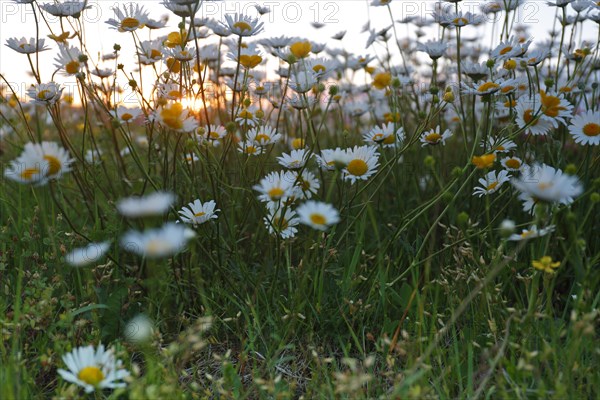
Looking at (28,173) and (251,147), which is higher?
(28,173)

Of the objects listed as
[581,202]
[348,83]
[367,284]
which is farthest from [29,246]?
[348,83]

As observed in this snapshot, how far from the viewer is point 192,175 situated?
2098 mm

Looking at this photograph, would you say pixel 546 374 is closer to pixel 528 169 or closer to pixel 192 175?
pixel 528 169

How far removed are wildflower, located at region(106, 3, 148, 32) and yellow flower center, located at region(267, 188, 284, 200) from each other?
90 cm

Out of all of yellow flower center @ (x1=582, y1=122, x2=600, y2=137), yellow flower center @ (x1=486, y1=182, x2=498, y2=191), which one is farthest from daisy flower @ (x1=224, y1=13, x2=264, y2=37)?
yellow flower center @ (x1=582, y1=122, x2=600, y2=137)

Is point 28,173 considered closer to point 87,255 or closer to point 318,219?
point 87,255

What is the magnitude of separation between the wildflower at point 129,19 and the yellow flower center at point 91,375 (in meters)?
1.16

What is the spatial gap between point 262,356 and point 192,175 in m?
0.74

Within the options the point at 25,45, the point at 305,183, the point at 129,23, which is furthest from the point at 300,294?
the point at 25,45

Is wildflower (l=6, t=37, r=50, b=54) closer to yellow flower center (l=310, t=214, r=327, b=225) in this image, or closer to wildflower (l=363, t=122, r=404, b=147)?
wildflower (l=363, t=122, r=404, b=147)

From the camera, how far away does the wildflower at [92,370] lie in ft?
4.11

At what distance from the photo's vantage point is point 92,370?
129 cm

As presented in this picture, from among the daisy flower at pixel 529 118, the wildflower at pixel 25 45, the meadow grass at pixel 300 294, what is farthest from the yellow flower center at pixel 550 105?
the wildflower at pixel 25 45

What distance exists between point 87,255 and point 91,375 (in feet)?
1.96
